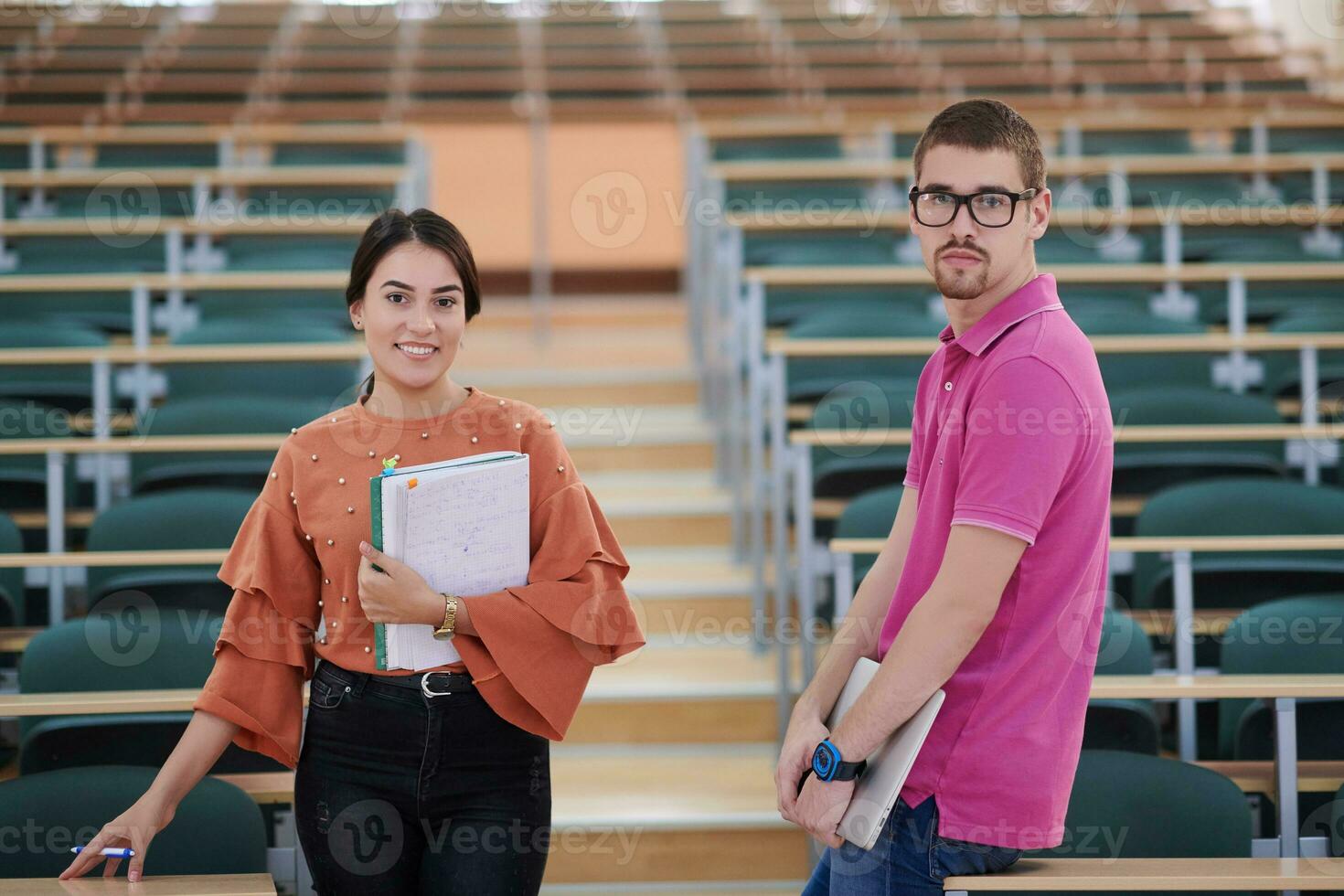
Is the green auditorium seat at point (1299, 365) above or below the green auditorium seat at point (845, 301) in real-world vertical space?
below

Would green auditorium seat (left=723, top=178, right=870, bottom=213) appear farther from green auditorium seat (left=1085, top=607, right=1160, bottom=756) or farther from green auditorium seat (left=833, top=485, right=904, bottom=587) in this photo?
green auditorium seat (left=1085, top=607, right=1160, bottom=756)

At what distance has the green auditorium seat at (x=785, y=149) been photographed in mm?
4879

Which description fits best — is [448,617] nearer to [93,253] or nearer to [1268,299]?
[1268,299]

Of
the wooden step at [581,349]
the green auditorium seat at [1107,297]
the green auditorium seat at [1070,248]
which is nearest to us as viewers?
the green auditorium seat at [1107,297]

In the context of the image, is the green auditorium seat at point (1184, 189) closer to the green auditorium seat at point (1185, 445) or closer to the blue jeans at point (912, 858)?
the green auditorium seat at point (1185, 445)

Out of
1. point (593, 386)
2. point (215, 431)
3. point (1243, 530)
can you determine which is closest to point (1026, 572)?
point (1243, 530)

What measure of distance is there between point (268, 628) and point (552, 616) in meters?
0.29

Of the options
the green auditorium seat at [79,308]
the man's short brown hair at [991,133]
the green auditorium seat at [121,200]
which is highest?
the green auditorium seat at [121,200]

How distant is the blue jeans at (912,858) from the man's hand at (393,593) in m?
0.43

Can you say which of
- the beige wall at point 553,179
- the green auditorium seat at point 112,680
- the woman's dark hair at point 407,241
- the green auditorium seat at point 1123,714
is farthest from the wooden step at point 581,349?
the woman's dark hair at point 407,241

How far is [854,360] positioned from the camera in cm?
297

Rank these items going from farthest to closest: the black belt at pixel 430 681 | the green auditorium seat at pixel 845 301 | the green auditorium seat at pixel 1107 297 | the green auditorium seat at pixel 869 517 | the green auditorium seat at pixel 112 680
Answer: the green auditorium seat at pixel 845 301, the green auditorium seat at pixel 1107 297, the green auditorium seat at pixel 869 517, the green auditorium seat at pixel 112 680, the black belt at pixel 430 681

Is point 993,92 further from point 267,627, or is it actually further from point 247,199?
point 267,627

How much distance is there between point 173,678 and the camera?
181 centimetres
